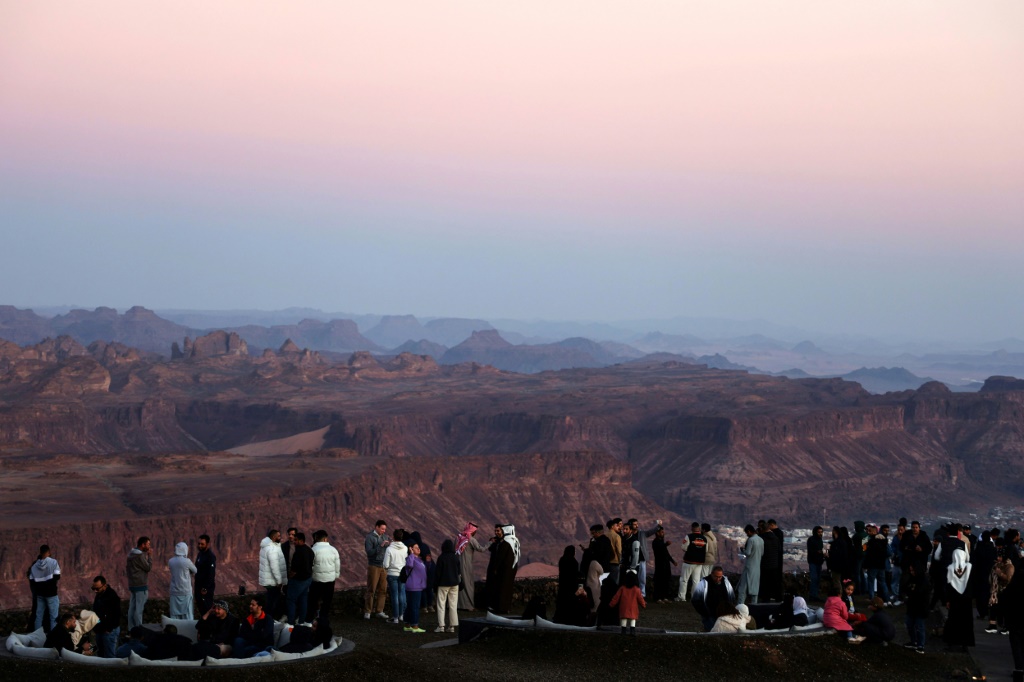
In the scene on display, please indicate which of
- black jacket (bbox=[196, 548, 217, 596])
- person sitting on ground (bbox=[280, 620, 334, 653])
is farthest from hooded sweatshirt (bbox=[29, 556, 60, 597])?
person sitting on ground (bbox=[280, 620, 334, 653])

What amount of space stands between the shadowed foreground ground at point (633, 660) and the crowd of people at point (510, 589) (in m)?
0.66

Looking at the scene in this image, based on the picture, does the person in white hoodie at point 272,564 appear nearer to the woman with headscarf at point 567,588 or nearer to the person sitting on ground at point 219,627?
the person sitting on ground at point 219,627

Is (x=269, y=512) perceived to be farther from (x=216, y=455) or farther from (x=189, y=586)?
(x=189, y=586)

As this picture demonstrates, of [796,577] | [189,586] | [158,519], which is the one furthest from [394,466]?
[189,586]

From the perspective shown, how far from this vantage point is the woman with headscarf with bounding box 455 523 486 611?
33.0 meters

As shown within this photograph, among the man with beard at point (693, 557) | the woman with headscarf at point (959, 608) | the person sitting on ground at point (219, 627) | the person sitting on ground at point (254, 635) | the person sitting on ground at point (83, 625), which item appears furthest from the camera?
the man with beard at point (693, 557)

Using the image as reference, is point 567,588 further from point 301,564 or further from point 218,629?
point 218,629

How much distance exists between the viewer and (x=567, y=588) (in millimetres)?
31125

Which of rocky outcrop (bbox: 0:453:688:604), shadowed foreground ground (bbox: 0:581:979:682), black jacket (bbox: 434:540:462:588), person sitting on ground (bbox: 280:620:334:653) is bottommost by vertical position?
rocky outcrop (bbox: 0:453:688:604)

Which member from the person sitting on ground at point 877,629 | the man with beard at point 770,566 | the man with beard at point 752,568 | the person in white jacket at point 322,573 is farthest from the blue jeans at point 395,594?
the person sitting on ground at point 877,629

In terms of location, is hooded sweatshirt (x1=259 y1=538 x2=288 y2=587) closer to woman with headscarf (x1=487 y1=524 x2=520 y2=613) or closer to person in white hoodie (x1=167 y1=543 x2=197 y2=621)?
person in white hoodie (x1=167 y1=543 x2=197 y2=621)

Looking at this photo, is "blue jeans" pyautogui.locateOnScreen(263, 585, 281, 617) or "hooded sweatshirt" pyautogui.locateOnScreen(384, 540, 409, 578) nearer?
"blue jeans" pyautogui.locateOnScreen(263, 585, 281, 617)

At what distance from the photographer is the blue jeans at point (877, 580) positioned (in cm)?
3769

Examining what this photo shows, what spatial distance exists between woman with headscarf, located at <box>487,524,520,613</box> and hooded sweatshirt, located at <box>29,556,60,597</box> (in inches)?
396
